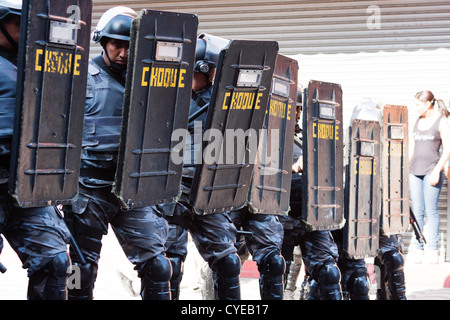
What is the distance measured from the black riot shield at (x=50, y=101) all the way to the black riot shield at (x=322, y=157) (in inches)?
79.7

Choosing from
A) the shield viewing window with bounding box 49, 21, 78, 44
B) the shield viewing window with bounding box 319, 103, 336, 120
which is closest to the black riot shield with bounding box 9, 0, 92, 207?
the shield viewing window with bounding box 49, 21, 78, 44

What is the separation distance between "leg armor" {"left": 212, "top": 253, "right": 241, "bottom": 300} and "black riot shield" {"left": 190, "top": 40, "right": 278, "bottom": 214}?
1.06ft

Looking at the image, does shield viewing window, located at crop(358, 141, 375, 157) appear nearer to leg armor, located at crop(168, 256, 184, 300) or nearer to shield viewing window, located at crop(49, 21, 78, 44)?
leg armor, located at crop(168, 256, 184, 300)

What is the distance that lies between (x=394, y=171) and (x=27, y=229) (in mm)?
3454

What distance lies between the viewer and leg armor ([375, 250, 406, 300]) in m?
6.57

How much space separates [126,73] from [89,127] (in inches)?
14.7

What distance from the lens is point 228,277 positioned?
5195 millimetres

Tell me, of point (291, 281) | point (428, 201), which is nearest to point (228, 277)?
point (291, 281)

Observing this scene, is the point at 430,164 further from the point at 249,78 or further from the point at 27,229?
the point at 27,229

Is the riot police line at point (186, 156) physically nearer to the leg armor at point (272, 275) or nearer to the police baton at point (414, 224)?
the leg armor at point (272, 275)

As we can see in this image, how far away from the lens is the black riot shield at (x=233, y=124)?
4941 mm
